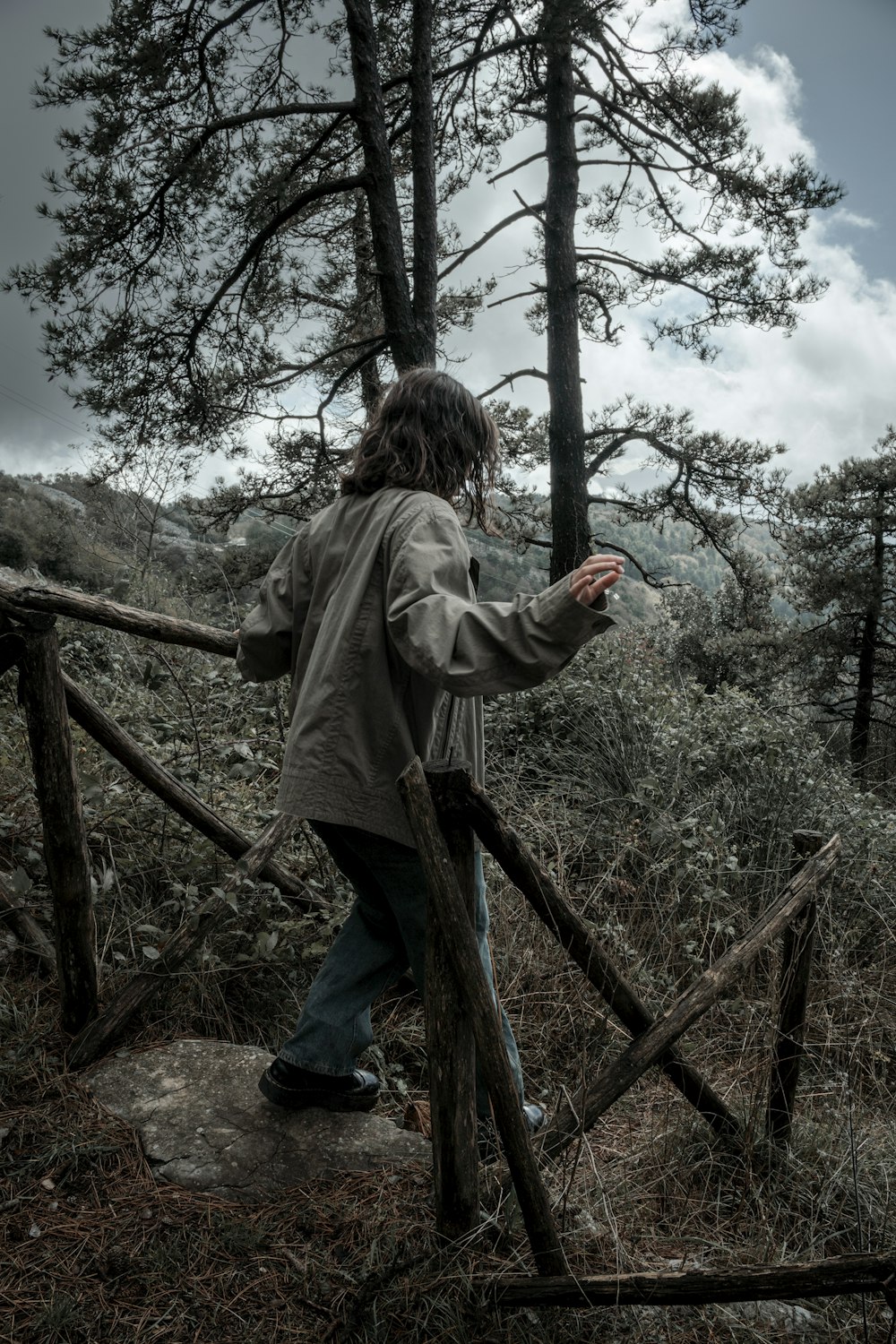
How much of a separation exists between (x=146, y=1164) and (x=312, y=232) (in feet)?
28.1

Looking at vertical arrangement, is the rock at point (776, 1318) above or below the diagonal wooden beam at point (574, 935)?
below

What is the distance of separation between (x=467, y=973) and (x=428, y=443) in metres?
1.15

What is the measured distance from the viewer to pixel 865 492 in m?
14.4

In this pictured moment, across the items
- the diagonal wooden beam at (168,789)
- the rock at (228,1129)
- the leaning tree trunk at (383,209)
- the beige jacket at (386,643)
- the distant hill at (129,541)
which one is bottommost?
the rock at (228,1129)

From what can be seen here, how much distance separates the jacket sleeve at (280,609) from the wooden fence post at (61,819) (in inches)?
25.7

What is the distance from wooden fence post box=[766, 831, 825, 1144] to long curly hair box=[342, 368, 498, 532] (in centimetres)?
126

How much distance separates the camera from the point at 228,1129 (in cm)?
226

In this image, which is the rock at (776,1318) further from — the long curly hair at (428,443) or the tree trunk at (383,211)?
the tree trunk at (383,211)

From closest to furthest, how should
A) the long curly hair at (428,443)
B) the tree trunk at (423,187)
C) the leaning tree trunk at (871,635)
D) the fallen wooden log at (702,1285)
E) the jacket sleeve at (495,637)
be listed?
the fallen wooden log at (702,1285) < the jacket sleeve at (495,637) < the long curly hair at (428,443) < the tree trunk at (423,187) < the leaning tree trunk at (871,635)

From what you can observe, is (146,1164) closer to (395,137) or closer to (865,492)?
(395,137)

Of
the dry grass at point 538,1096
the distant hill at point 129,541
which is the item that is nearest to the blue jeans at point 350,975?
the dry grass at point 538,1096

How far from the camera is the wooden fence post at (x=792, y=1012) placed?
2.24 m

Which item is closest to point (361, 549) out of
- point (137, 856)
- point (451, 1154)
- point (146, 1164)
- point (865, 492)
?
point (451, 1154)

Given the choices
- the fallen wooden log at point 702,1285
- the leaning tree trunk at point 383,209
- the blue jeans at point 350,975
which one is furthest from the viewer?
the leaning tree trunk at point 383,209
